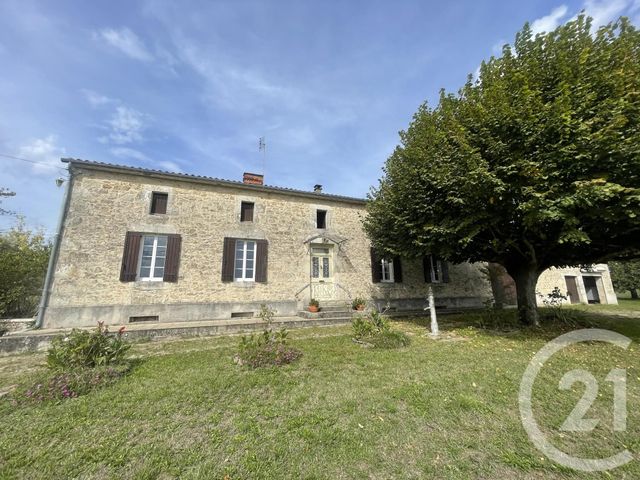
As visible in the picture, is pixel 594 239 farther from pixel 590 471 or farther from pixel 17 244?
pixel 17 244

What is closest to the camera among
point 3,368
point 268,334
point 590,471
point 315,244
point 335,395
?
point 590,471

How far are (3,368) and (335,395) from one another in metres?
6.60

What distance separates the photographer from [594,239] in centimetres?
773

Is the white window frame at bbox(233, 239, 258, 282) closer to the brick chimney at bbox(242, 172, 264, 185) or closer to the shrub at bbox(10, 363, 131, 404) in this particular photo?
the brick chimney at bbox(242, 172, 264, 185)

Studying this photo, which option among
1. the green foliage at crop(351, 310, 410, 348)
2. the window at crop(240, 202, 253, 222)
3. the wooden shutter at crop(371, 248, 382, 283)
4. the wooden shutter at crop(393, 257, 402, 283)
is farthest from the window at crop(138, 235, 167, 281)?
the wooden shutter at crop(393, 257, 402, 283)

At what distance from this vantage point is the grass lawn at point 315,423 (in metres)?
2.41

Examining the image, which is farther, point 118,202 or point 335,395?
point 118,202

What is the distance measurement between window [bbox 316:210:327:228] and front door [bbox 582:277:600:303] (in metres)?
20.3

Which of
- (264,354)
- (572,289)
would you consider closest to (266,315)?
(264,354)

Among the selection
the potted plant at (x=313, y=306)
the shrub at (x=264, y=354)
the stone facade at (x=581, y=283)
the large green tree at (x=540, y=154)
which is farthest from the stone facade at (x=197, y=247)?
the stone facade at (x=581, y=283)

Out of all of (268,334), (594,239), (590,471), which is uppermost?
(594,239)

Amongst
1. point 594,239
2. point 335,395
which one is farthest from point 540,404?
point 594,239

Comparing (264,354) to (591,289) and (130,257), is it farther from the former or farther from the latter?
(591,289)
